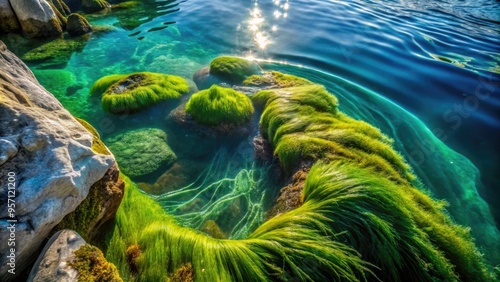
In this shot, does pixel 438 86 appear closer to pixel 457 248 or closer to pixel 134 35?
pixel 457 248

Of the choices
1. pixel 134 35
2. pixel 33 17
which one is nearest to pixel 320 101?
pixel 134 35

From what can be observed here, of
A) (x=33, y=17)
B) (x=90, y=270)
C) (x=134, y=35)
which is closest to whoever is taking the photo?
(x=90, y=270)

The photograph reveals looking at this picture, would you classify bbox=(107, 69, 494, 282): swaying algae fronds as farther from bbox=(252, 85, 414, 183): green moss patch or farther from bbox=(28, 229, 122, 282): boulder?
bbox=(28, 229, 122, 282): boulder

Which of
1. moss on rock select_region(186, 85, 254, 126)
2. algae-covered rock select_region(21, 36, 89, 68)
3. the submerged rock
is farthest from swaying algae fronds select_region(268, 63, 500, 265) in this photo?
algae-covered rock select_region(21, 36, 89, 68)

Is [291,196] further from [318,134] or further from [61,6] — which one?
[61,6]

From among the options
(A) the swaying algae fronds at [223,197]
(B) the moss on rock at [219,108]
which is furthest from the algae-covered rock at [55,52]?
(A) the swaying algae fronds at [223,197]

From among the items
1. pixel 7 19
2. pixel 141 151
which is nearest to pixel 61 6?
pixel 7 19

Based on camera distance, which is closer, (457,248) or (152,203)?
(457,248)

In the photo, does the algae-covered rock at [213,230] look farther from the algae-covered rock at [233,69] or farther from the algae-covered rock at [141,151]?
the algae-covered rock at [233,69]
